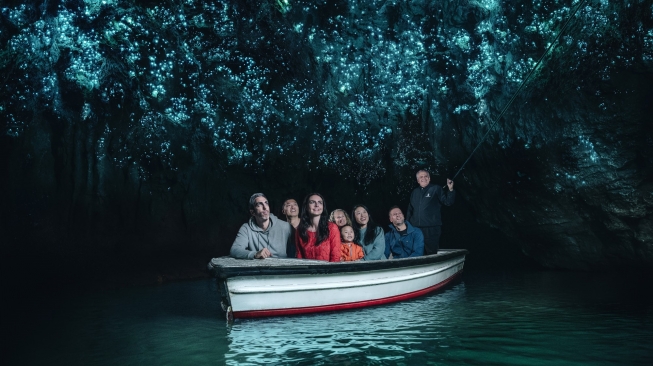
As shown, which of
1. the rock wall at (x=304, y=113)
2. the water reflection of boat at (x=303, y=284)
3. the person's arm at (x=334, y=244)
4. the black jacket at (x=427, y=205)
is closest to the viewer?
the water reflection of boat at (x=303, y=284)

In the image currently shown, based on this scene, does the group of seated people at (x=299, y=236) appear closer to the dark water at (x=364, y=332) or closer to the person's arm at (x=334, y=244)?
the person's arm at (x=334, y=244)

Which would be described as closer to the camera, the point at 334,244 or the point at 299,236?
the point at 334,244

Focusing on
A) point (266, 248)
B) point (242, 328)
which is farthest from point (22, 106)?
point (242, 328)

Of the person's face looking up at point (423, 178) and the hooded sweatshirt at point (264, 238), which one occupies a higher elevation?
the person's face looking up at point (423, 178)

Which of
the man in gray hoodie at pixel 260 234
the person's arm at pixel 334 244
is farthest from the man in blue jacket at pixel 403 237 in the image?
the man in gray hoodie at pixel 260 234

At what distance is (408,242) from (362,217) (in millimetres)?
987

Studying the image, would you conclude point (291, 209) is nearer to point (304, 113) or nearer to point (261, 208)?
point (261, 208)

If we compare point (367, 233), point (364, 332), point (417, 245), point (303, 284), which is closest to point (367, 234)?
point (367, 233)

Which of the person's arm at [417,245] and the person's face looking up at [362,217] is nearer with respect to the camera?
the person's face looking up at [362,217]

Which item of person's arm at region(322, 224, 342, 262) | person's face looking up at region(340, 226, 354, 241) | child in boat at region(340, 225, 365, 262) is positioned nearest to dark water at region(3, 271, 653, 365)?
person's arm at region(322, 224, 342, 262)

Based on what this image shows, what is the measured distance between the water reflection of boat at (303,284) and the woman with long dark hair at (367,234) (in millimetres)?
527

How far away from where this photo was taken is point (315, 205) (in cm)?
612

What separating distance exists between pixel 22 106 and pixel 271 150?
4959mm

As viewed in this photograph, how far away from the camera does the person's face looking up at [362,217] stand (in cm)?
727
